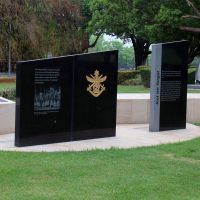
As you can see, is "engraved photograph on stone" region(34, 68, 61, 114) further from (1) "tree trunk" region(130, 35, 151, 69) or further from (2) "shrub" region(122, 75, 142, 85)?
(1) "tree trunk" region(130, 35, 151, 69)

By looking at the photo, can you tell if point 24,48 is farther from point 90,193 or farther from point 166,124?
point 90,193

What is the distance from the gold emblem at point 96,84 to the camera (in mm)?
10188

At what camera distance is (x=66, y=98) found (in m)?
9.76

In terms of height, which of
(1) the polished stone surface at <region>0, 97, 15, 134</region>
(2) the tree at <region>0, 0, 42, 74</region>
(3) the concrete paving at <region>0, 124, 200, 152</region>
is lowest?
(3) the concrete paving at <region>0, 124, 200, 152</region>

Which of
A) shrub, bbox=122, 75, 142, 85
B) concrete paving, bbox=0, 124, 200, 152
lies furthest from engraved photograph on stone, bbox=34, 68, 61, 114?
shrub, bbox=122, 75, 142, 85

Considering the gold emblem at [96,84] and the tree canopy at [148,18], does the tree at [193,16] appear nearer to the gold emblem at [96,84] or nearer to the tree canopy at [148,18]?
the tree canopy at [148,18]

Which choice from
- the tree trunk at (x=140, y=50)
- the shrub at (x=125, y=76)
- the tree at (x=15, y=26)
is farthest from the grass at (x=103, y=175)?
the tree trunk at (x=140, y=50)

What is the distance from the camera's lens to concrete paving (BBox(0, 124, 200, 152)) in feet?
Answer: 29.9

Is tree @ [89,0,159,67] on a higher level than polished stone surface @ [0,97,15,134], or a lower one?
higher

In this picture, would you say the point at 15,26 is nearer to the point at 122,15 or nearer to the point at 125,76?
the point at 125,76

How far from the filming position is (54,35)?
85.5 feet

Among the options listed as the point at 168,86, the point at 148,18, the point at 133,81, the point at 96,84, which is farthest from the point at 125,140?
the point at 148,18

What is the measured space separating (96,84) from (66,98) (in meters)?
0.81

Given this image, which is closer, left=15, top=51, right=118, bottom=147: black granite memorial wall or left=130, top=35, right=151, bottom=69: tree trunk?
left=15, top=51, right=118, bottom=147: black granite memorial wall
